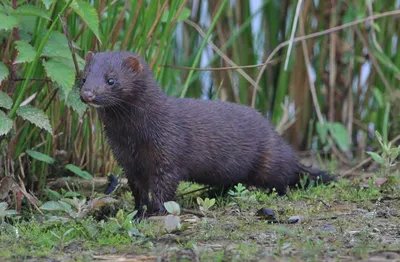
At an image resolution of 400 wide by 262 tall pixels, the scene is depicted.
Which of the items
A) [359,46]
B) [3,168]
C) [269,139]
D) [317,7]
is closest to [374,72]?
[359,46]

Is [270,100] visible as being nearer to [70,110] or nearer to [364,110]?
[364,110]

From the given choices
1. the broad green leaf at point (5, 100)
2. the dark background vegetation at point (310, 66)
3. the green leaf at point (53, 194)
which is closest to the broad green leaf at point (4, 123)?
the broad green leaf at point (5, 100)

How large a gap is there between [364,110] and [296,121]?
2.18 feet

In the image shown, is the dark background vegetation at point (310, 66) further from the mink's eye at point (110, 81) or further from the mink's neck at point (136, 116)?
the mink's eye at point (110, 81)

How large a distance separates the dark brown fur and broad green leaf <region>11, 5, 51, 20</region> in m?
0.34

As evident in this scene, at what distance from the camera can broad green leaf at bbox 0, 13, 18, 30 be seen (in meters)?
4.21

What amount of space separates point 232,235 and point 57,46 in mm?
1478

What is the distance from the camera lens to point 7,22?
425 centimetres

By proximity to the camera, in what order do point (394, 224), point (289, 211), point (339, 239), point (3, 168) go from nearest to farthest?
point (339, 239), point (394, 224), point (289, 211), point (3, 168)

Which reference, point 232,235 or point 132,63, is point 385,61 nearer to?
point 132,63

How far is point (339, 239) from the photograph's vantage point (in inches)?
150

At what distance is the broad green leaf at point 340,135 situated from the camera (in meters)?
7.42

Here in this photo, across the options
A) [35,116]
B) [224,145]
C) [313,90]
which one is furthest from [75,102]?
[313,90]

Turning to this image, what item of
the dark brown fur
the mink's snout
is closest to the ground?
the dark brown fur
